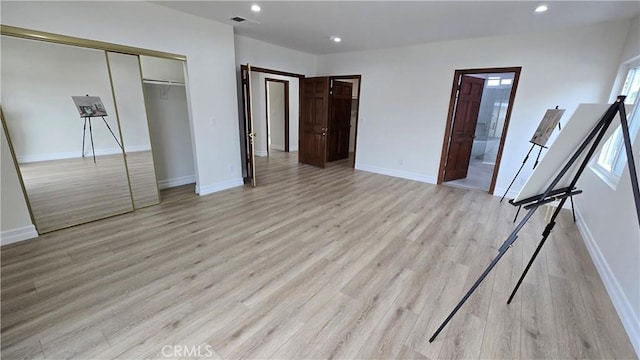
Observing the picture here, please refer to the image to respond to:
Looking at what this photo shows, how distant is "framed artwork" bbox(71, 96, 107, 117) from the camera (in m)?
2.97

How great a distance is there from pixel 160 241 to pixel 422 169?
4.70 metres

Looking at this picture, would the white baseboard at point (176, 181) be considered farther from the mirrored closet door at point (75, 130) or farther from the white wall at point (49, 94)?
the white wall at point (49, 94)

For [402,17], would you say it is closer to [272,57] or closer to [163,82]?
[272,57]

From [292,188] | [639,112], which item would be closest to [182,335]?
[292,188]

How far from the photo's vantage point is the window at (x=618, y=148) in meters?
2.67

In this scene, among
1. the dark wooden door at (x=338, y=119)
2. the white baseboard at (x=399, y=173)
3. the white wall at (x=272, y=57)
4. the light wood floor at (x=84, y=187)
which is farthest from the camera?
the dark wooden door at (x=338, y=119)

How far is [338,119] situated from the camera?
6750mm

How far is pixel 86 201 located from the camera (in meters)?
3.28

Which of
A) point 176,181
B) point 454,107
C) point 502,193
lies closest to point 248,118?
point 176,181

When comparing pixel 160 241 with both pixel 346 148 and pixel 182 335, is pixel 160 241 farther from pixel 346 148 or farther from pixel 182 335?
pixel 346 148

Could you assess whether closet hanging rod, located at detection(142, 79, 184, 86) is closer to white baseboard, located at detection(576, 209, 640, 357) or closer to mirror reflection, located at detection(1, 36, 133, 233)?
mirror reflection, located at detection(1, 36, 133, 233)

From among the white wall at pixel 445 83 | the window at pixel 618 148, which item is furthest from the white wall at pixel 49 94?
the window at pixel 618 148

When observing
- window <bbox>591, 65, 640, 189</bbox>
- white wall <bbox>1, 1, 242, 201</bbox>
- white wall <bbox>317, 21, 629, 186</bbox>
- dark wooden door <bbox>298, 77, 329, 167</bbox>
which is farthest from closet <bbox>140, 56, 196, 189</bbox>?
window <bbox>591, 65, 640, 189</bbox>

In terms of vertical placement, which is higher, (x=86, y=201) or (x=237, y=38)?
(x=237, y=38)
